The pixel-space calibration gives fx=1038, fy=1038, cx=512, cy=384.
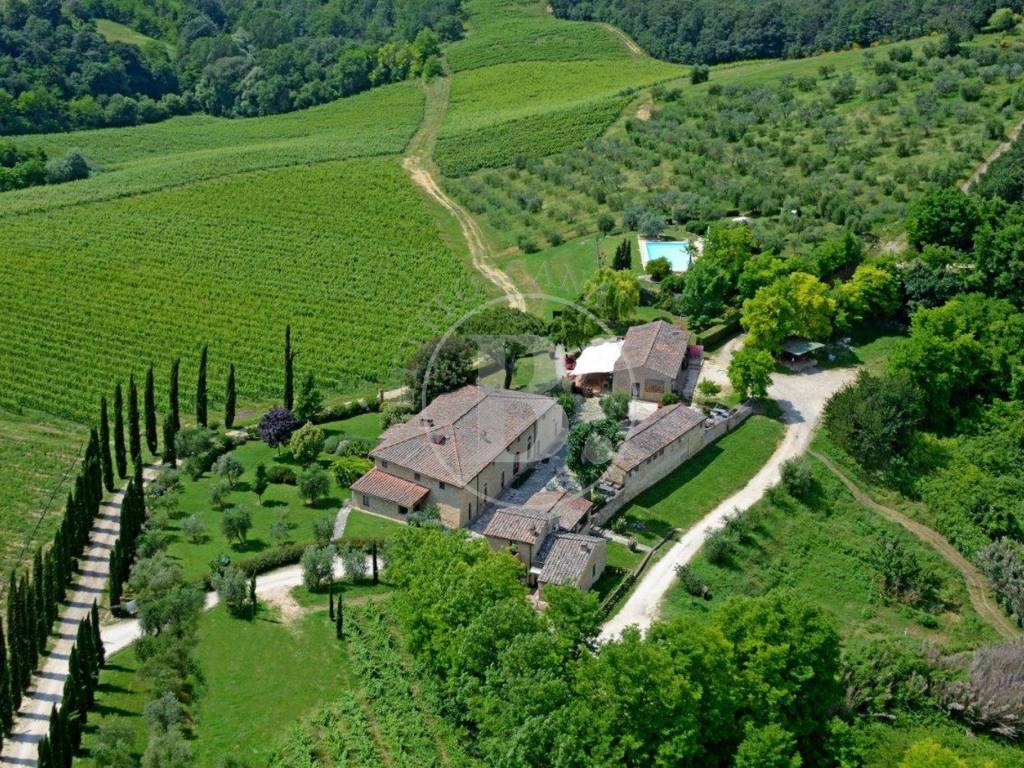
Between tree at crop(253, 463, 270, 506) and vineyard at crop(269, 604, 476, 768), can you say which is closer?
vineyard at crop(269, 604, 476, 768)

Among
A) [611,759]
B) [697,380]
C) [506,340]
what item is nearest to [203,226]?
[506,340]

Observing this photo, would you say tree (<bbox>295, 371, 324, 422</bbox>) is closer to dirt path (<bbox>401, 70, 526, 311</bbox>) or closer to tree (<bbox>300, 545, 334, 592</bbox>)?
tree (<bbox>300, 545, 334, 592</bbox>)

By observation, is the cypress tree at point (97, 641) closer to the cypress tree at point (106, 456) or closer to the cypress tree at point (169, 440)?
the cypress tree at point (106, 456)

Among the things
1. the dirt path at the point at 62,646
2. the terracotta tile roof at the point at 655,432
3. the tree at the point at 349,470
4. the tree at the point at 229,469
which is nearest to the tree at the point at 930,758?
the terracotta tile roof at the point at 655,432

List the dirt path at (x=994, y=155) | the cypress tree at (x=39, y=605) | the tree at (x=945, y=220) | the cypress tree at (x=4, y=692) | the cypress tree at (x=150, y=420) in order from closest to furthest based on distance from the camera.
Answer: the cypress tree at (x=4, y=692) → the cypress tree at (x=39, y=605) → the cypress tree at (x=150, y=420) → the tree at (x=945, y=220) → the dirt path at (x=994, y=155)

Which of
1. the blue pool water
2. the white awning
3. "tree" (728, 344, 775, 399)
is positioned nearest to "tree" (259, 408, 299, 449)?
the white awning

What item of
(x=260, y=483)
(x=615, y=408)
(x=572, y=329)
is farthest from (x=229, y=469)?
(x=572, y=329)
